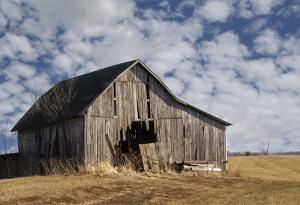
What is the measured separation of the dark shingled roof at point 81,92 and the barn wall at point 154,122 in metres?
0.67

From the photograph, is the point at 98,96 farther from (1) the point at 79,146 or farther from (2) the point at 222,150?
(2) the point at 222,150

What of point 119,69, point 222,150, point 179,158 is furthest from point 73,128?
point 222,150

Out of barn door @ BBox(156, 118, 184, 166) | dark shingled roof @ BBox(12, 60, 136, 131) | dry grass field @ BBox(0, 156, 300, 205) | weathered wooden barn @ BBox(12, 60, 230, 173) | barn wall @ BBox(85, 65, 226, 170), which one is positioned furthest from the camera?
barn door @ BBox(156, 118, 184, 166)

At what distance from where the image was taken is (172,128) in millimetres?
37938

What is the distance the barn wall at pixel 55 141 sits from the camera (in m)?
33.9

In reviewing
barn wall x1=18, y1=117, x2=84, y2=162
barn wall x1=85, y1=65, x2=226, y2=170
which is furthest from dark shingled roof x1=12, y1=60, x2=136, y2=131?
barn wall x1=85, y1=65, x2=226, y2=170

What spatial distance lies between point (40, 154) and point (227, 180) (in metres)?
14.0

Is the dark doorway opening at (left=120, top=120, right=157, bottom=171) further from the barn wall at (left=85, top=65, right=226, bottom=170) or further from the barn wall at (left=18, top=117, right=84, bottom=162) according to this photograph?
the barn wall at (left=18, top=117, right=84, bottom=162)

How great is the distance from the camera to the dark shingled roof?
114 feet

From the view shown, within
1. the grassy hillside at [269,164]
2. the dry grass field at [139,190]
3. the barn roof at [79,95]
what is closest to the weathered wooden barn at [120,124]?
the barn roof at [79,95]

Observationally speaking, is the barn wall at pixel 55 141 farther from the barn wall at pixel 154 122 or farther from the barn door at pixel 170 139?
the barn door at pixel 170 139

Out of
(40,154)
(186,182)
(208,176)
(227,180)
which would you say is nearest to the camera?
(186,182)

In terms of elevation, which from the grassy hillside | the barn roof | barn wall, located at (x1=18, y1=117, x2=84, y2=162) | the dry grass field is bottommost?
the grassy hillside

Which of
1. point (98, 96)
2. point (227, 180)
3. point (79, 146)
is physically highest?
point (98, 96)
